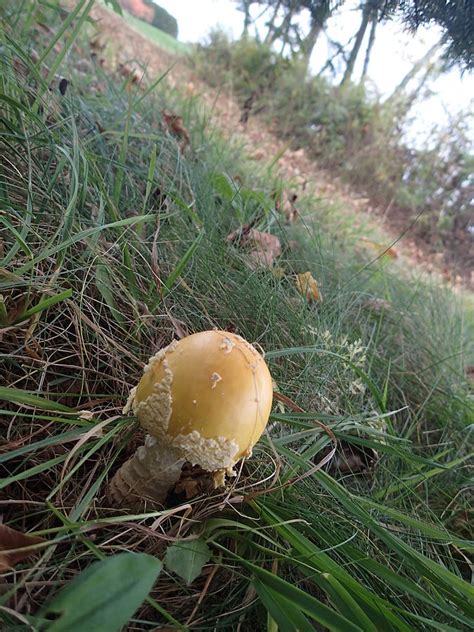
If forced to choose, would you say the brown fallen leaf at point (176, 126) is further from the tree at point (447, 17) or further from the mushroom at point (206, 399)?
the mushroom at point (206, 399)

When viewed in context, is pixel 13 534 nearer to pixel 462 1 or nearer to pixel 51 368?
pixel 51 368

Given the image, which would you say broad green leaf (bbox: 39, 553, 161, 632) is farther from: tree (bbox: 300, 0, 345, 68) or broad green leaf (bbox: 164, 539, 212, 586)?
tree (bbox: 300, 0, 345, 68)

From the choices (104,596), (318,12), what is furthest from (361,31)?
(104,596)

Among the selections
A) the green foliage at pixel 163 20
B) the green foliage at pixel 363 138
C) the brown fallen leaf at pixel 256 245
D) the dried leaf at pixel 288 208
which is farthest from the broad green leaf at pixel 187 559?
the green foliage at pixel 363 138

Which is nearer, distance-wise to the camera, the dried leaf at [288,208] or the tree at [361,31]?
the tree at [361,31]

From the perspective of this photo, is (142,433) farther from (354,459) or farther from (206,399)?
(354,459)
